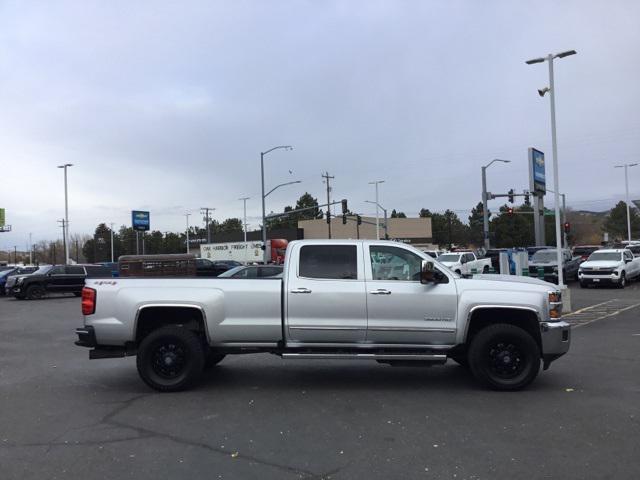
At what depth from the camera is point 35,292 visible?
26484 mm

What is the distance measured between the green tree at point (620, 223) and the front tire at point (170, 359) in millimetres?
96352

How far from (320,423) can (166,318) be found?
2730 millimetres

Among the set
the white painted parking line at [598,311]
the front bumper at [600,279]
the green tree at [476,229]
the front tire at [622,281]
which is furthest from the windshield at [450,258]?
the green tree at [476,229]

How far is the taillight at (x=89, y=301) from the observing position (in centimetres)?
707

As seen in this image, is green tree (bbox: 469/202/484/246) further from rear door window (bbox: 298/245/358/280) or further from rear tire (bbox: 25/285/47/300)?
rear door window (bbox: 298/245/358/280)

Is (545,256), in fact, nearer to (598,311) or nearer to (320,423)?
(598,311)

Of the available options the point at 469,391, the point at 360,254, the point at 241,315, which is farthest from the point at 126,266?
the point at 469,391

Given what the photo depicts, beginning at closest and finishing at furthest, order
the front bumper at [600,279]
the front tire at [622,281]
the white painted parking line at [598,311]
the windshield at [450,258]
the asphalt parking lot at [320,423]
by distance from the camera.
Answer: the asphalt parking lot at [320,423]
the white painted parking line at [598,311]
the front bumper at [600,279]
the front tire at [622,281]
the windshield at [450,258]

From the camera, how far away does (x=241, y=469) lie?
455 centimetres

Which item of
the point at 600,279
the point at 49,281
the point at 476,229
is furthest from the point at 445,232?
the point at 49,281

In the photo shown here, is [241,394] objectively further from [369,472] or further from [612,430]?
[612,430]

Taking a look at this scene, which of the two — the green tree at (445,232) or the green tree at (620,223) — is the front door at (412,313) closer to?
the green tree at (620,223)

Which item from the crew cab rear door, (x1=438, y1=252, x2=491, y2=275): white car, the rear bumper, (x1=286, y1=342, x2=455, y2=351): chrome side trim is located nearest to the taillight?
the rear bumper

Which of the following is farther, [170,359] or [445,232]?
[445,232]
